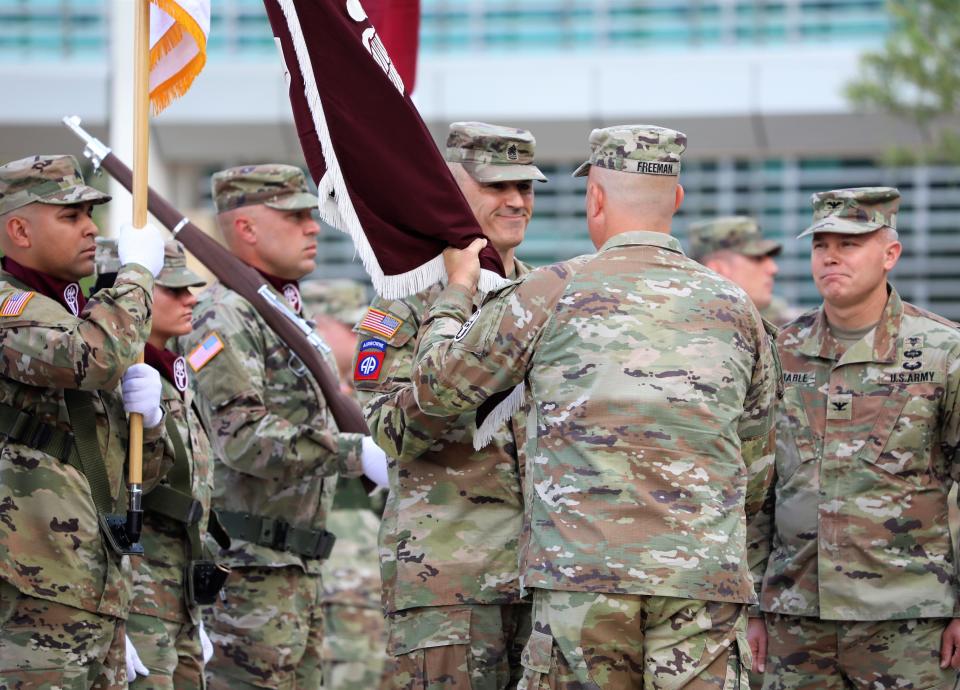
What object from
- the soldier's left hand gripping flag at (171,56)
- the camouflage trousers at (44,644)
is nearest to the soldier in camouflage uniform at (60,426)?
the camouflage trousers at (44,644)

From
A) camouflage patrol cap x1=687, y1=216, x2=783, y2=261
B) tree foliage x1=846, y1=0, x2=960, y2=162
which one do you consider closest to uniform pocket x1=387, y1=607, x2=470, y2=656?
camouflage patrol cap x1=687, y1=216, x2=783, y2=261

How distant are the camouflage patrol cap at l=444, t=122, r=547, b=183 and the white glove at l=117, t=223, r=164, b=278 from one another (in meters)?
1.15

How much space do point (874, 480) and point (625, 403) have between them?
205cm

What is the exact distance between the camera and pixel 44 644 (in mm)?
4867

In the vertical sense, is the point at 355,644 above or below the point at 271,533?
below

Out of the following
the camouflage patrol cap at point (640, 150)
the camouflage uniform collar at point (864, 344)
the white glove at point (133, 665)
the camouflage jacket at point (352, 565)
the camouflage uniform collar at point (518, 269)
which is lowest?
the camouflage jacket at point (352, 565)

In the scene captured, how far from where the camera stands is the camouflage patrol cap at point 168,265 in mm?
6031

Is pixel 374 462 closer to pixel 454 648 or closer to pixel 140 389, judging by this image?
pixel 140 389

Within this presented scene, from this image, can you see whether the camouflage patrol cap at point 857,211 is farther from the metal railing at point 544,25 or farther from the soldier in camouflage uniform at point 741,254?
the metal railing at point 544,25

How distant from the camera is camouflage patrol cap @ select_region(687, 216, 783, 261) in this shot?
8.98 meters

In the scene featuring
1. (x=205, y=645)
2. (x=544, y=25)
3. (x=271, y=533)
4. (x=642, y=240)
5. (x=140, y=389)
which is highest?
(x=544, y=25)

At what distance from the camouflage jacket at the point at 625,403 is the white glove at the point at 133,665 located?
1.78m

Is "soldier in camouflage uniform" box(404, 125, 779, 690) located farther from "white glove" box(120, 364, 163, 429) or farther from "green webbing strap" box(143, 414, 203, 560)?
"green webbing strap" box(143, 414, 203, 560)

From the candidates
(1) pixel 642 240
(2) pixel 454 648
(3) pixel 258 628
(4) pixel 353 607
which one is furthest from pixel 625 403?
(4) pixel 353 607
